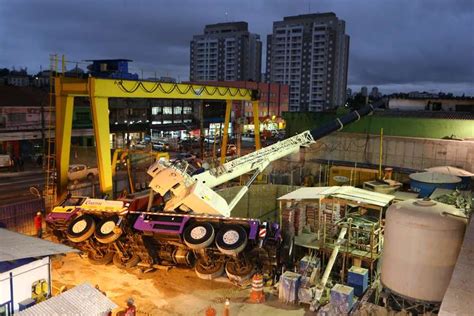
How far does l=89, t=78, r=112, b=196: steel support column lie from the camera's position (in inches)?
661

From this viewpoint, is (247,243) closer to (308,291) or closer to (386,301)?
(308,291)

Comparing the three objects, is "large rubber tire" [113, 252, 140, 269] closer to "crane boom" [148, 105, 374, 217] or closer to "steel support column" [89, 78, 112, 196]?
"crane boom" [148, 105, 374, 217]

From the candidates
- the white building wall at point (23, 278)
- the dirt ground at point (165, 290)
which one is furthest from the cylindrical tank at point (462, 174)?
the white building wall at point (23, 278)

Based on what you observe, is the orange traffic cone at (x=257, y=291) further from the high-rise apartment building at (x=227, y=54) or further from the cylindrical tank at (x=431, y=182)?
the high-rise apartment building at (x=227, y=54)

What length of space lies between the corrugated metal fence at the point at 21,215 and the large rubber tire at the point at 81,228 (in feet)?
13.2

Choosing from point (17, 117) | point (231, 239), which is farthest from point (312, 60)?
point (231, 239)

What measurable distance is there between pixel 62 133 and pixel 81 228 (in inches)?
210

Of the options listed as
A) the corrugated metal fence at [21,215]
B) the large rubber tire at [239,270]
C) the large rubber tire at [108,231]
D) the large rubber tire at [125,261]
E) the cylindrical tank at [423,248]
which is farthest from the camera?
the corrugated metal fence at [21,215]

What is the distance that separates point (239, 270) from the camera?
14.2 m

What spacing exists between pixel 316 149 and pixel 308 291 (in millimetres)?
18774

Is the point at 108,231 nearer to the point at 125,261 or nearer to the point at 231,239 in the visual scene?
the point at 125,261

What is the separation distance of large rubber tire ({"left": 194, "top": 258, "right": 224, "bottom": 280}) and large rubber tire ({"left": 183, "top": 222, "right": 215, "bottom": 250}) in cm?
102

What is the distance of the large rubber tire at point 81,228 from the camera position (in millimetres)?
14945

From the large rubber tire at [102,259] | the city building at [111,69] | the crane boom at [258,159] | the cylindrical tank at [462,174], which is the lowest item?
the large rubber tire at [102,259]
